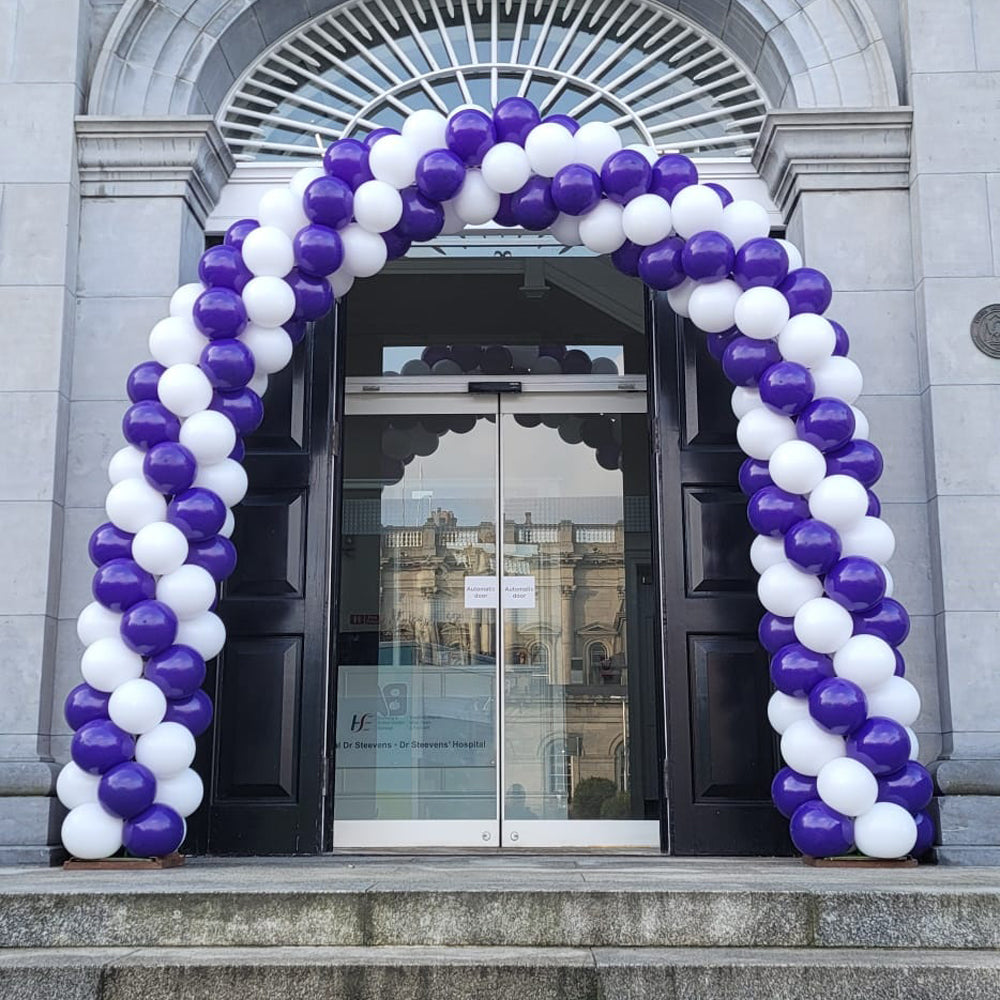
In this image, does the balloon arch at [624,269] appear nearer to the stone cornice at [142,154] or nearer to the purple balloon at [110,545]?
the purple balloon at [110,545]

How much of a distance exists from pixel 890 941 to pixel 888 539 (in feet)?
7.42

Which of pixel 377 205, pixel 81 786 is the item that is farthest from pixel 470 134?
pixel 81 786

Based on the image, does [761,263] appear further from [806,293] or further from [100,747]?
[100,747]

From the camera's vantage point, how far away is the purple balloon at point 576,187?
6.20m

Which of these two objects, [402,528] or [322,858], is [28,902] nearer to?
[322,858]

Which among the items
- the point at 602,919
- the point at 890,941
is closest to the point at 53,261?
the point at 602,919

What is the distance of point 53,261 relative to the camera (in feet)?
23.0

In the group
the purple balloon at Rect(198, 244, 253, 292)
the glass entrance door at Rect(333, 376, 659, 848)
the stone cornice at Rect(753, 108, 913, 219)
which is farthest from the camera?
the glass entrance door at Rect(333, 376, 659, 848)

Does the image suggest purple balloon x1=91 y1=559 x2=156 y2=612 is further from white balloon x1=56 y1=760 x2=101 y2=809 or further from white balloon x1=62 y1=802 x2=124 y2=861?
white balloon x1=62 y1=802 x2=124 y2=861

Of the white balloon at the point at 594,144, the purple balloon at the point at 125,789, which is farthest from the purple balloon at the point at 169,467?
the white balloon at the point at 594,144

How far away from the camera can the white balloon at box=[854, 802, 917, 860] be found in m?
5.67

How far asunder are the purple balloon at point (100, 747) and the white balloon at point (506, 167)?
2988 millimetres

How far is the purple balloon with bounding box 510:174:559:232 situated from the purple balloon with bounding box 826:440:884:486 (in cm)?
175

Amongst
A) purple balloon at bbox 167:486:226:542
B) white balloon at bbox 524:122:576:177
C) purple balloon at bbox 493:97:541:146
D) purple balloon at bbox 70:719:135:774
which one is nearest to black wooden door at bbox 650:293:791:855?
white balloon at bbox 524:122:576:177
